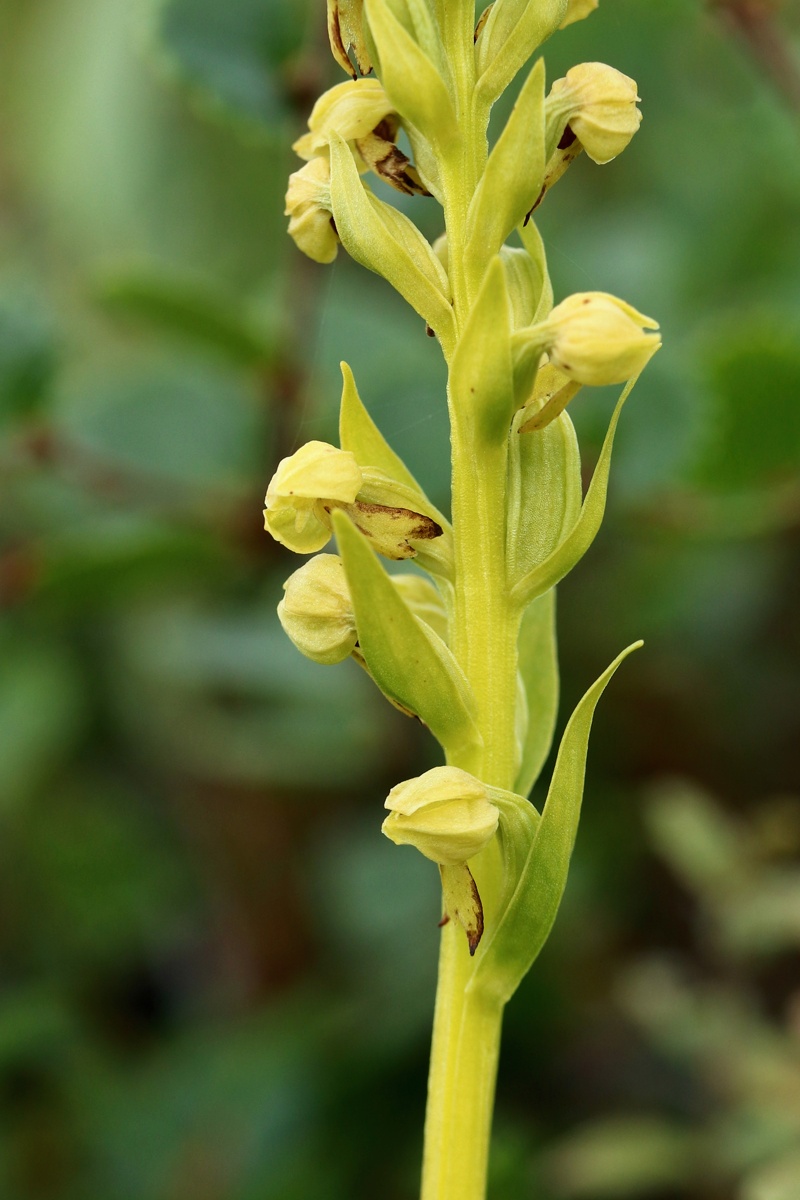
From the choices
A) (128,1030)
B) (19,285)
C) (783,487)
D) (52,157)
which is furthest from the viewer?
(52,157)

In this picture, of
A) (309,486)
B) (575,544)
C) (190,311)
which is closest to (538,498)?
(575,544)

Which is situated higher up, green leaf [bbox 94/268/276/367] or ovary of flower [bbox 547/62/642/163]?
green leaf [bbox 94/268/276/367]

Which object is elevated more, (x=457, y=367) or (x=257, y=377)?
(x=257, y=377)

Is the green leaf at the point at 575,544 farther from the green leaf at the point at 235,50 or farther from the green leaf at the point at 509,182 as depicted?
the green leaf at the point at 235,50

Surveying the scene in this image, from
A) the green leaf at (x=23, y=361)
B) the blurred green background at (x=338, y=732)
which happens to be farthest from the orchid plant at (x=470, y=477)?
the green leaf at (x=23, y=361)

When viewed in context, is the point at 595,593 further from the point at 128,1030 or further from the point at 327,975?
the point at 128,1030

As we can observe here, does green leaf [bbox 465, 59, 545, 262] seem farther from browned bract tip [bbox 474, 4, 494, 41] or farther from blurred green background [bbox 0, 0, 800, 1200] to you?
blurred green background [bbox 0, 0, 800, 1200]

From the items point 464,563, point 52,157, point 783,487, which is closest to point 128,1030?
point 783,487

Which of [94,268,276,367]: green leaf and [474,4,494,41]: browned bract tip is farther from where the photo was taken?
[94,268,276,367]: green leaf

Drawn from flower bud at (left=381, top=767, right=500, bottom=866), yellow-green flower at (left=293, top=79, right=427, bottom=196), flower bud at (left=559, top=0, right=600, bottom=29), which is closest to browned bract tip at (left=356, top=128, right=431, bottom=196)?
yellow-green flower at (left=293, top=79, right=427, bottom=196)
